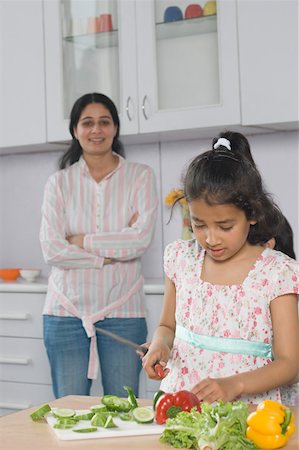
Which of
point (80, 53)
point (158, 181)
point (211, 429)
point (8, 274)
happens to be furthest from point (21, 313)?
Answer: point (211, 429)

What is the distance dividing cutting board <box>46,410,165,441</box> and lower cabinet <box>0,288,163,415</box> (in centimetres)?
195

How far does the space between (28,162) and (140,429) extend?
8.88 ft

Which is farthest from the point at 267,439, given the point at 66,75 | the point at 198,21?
the point at 66,75

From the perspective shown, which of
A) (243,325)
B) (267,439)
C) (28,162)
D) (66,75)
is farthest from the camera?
(28,162)

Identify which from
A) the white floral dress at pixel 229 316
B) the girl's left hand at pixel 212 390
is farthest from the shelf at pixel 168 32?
the girl's left hand at pixel 212 390

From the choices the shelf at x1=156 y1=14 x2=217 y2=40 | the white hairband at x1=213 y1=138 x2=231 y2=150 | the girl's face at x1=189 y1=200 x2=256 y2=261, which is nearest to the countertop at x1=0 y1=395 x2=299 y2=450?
the girl's face at x1=189 y1=200 x2=256 y2=261

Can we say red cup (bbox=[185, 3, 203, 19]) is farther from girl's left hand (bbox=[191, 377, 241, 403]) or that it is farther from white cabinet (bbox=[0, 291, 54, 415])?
girl's left hand (bbox=[191, 377, 241, 403])

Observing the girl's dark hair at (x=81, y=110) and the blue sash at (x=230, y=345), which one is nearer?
the blue sash at (x=230, y=345)

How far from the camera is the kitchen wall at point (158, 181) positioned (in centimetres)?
340

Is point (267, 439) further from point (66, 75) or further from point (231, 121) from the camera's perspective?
point (66, 75)

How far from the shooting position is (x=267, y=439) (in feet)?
4.51

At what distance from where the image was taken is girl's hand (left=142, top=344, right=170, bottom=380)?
1.72 m

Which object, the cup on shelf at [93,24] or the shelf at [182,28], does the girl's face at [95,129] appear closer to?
the shelf at [182,28]

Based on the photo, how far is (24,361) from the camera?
11.5ft
